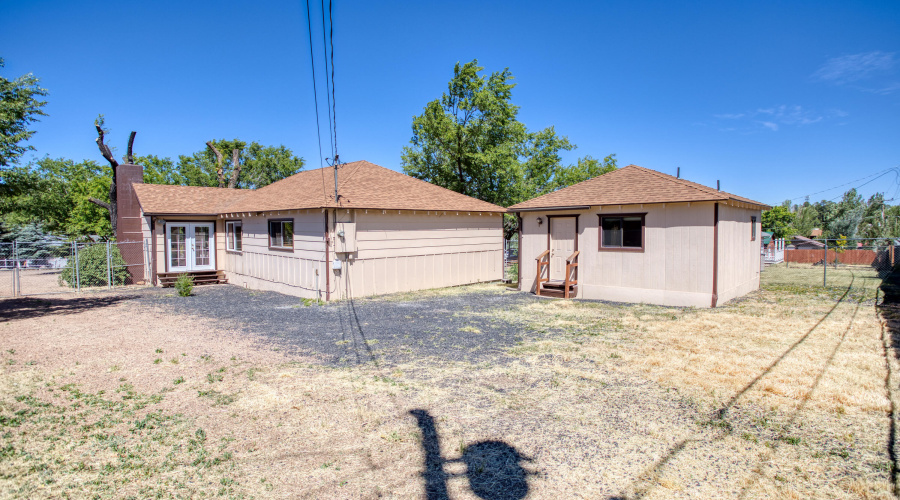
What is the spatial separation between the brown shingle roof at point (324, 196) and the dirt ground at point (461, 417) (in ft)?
19.5

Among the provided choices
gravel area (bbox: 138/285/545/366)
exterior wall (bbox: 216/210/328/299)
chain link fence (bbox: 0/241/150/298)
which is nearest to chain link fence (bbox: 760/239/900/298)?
gravel area (bbox: 138/285/545/366)

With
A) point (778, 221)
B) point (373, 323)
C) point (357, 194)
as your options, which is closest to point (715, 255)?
point (373, 323)

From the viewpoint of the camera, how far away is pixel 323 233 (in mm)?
12688

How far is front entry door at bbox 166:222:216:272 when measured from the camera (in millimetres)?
16938

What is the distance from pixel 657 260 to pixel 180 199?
54.7 feet

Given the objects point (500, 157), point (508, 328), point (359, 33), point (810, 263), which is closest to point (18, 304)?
point (359, 33)

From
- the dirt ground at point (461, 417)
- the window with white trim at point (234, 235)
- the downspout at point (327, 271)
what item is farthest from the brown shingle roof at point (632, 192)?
the window with white trim at point (234, 235)

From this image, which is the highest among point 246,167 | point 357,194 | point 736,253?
point 246,167

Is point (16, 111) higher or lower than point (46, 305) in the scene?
higher

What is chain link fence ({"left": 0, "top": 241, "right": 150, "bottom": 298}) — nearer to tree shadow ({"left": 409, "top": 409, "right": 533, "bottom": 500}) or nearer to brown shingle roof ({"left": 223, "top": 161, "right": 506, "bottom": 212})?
brown shingle roof ({"left": 223, "top": 161, "right": 506, "bottom": 212})

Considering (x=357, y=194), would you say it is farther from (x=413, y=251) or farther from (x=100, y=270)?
(x=100, y=270)

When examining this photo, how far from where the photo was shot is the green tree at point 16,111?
34.3 ft

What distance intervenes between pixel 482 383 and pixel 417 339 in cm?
261

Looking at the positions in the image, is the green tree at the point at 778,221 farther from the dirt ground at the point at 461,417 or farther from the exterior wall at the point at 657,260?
the dirt ground at the point at 461,417
